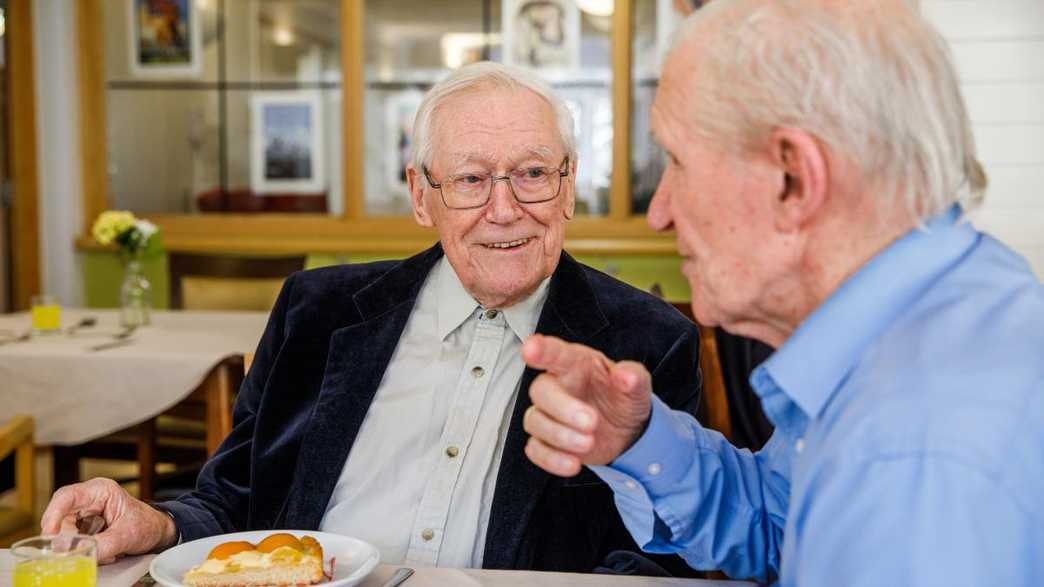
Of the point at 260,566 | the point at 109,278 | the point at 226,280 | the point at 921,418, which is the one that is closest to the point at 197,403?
the point at 226,280

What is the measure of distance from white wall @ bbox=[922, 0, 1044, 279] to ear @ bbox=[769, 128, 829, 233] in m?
4.07

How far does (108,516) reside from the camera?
136cm

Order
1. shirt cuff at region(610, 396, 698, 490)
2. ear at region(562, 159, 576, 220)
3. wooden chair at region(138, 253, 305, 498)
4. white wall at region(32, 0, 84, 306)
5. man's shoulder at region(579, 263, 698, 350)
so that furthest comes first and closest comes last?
white wall at region(32, 0, 84, 306) → wooden chair at region(138, 253, 305, 498) → ear at region(562, 159, 576, 220) → man's shoulder at region(579, 263, 698, 350) → shirt cuff at region(610, 396, 698, 490)

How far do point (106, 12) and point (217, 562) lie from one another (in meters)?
5.11

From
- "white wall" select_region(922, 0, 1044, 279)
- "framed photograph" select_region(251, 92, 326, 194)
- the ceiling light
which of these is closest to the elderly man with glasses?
"white wall" select_region(922, 0, 1044, 279)

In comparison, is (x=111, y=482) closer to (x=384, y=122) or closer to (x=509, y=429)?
(x=509, y=429)

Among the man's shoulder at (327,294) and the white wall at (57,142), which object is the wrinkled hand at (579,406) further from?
the white wall at (57,142)

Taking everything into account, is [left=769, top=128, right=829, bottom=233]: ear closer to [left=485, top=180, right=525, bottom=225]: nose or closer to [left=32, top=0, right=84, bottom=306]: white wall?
[left=485, top=180, right=525, bottom=225]: nose

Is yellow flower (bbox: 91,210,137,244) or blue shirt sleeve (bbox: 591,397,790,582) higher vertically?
yellow flower (bbox: 91,210,137,244)

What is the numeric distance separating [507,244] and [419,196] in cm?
22

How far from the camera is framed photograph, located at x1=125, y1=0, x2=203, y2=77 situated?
561 cm

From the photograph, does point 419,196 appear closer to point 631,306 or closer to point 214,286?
point 631,306

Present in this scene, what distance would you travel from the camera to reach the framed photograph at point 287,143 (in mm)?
5594

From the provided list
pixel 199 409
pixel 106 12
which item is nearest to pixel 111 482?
pixel 199 409
